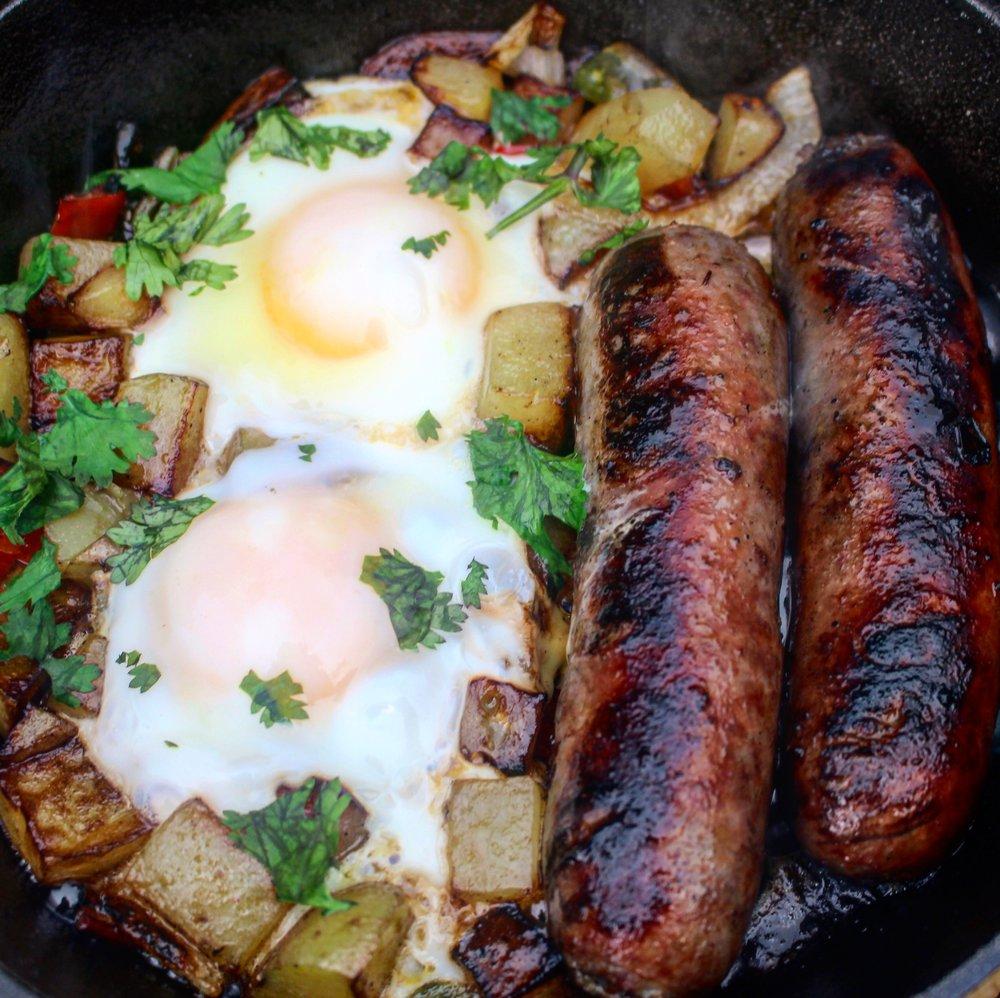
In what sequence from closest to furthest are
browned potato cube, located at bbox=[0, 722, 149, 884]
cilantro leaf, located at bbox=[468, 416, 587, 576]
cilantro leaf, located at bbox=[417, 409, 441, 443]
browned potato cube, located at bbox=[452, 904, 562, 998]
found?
browned potato cube, located at bbox=[452, 904, 562, 998], browned potato cube, located at bbox=[0, 722, 149, 884], cilantro leaf, located at bbox=[468, 416, 587, 576], cilantro leaf, located at bbox=[417, 409, 441, 443]

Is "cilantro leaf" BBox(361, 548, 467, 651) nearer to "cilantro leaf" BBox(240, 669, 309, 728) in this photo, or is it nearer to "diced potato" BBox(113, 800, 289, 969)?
"cilantro leaf" BBox(240, 669, 309, 728)

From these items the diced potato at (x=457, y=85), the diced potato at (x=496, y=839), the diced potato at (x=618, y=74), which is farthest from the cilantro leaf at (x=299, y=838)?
the diced potato at (x=618, y=74)

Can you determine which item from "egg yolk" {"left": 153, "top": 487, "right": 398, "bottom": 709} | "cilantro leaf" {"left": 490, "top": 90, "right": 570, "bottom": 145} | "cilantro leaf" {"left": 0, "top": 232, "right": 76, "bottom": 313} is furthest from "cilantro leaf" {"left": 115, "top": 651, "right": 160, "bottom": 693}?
"cilantro leaf" {"left": 490, "top": 90, "right": 570, "bottom": 145}

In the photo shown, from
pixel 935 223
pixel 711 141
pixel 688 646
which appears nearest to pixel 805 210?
pixel 935 223

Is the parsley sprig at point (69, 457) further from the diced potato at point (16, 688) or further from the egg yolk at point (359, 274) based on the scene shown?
the egg yolk at point (359, 274)

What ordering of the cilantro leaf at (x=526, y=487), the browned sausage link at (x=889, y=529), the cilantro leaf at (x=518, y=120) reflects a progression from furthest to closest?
1. the cilantro leaf at (x=518, y=120)
2. the cilantro leaf at (x=526, y=487)
3. the browned sausage link at (x=889, y=529)

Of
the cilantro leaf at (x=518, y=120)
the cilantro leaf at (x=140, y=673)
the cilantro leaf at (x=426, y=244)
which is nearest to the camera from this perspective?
the cilantro leaf at (x=140, y=673)

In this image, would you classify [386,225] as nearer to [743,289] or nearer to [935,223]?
[743,289]
